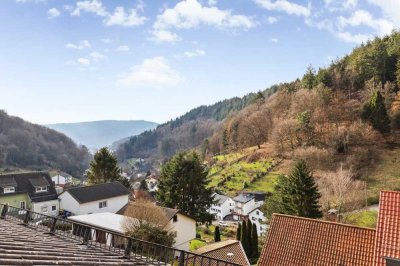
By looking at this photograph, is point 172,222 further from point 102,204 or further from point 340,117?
point 340,117

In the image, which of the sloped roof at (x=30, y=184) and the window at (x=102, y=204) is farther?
the sloped roof at (x=30, y=184)

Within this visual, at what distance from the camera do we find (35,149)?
508ft

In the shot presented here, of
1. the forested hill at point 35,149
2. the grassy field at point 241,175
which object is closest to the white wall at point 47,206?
the grassy field at point 241,175

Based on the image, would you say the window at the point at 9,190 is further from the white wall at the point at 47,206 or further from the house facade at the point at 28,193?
the white wall at the point at 47,206

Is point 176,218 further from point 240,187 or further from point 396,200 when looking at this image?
point 240,187

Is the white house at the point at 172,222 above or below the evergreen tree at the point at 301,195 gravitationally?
below

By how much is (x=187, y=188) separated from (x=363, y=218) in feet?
66.0

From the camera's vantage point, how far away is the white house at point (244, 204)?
66.6 m

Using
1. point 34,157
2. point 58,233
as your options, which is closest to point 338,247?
point 58,233

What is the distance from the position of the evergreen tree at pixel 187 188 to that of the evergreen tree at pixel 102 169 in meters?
12.9

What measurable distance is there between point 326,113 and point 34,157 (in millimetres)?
131292

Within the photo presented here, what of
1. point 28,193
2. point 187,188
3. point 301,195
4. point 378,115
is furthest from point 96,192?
point 378,115

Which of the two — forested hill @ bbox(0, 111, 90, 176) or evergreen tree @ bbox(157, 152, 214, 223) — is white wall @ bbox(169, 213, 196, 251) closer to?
evergreen tree @ bbox(157, 152, 214, 223)

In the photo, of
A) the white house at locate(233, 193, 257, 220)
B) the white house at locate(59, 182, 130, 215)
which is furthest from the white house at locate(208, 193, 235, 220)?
the white house at locate(59, 182, 130, 215)
